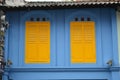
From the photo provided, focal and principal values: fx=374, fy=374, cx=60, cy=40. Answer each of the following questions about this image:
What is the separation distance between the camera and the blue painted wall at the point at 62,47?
1319 centimetres

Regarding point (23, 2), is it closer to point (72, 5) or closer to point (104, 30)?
point (72, 5)

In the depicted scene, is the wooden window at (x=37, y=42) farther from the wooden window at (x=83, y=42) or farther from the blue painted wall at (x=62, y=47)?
the wooden window at (x=83, y=42)

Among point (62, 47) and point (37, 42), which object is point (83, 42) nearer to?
point (62, 47)

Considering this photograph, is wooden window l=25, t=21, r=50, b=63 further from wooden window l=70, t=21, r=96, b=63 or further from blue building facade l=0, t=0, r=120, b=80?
wooden window l=70, t=21, r=96, b=63

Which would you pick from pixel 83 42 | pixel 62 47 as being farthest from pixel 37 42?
pixel 83 42

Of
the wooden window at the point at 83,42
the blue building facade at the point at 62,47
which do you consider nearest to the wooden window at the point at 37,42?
the blue building facade at the point at 62,47

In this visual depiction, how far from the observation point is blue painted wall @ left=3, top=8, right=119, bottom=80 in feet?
43.3

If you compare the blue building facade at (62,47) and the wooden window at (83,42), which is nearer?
the blue building facade at (62,47)

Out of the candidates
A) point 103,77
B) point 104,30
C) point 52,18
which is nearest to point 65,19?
point 52,18

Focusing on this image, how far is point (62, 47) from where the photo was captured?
13.5 m

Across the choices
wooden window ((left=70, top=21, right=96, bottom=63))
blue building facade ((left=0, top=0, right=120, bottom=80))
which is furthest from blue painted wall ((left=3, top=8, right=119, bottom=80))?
wooden window ((left=70, top=21, right=96, bottom=63))

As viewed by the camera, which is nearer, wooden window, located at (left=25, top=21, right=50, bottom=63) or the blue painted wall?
the blue painted wall

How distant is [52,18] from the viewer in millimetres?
13812

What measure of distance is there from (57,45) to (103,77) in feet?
6.58
